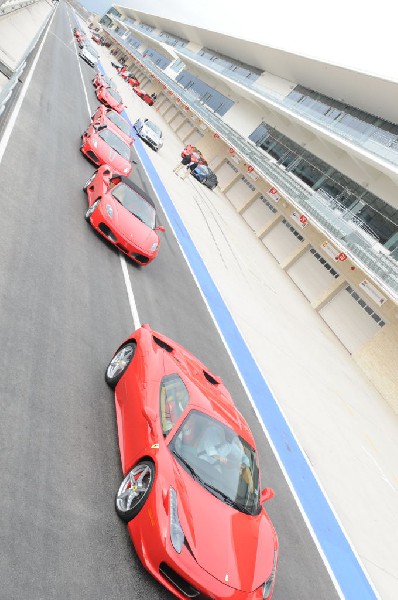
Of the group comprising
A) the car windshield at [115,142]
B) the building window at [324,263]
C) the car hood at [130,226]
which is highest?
the building window at [324,263]

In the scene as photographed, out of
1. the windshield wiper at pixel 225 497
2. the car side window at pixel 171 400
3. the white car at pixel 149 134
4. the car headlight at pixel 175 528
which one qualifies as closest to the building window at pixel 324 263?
the white car at pixel 149 134

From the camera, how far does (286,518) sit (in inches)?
290

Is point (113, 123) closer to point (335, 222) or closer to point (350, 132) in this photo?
point (335, 222)

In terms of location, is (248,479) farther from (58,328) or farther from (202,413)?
(58,328)

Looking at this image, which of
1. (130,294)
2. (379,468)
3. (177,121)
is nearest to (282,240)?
(379,468)

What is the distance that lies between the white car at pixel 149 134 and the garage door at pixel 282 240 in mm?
10308

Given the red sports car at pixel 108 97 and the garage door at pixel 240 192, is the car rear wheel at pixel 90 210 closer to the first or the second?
the red sports car at pixel 108 97

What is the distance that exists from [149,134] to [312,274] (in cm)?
1499

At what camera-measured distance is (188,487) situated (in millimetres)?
4531

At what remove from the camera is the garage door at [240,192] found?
28247 mm

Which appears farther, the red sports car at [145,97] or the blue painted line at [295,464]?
the red sports car at [145,97]

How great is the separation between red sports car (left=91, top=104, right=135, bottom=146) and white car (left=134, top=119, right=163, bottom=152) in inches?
416

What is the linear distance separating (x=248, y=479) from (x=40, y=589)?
8.14ft

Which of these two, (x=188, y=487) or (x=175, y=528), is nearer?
(x=175, y=528)
